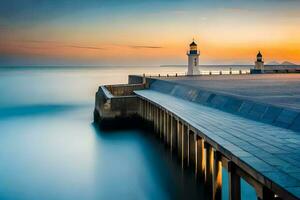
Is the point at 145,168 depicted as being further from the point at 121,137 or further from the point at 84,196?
the point at 121,137

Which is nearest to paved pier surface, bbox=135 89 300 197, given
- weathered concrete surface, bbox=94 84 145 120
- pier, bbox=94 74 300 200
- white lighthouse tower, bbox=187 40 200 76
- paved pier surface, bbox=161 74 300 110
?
pier, bbox=94 74 300 200

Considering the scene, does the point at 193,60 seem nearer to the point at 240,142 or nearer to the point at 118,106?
the point at 118,106

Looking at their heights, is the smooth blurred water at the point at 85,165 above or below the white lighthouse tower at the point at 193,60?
below

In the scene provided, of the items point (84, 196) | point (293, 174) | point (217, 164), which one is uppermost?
point (293, 174)

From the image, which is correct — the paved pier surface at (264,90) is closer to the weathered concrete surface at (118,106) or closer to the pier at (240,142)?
the pier at (240,142)

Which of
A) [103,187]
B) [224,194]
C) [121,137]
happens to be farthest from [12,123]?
[224,194]

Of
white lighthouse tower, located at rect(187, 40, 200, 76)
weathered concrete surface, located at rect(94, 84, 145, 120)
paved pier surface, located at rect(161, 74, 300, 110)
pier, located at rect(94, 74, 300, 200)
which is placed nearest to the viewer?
pier, located at rect(94, 74, 300, 200)

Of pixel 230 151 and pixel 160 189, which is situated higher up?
pixel 230 151

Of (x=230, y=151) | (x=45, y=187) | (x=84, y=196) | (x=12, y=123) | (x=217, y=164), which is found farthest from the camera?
(x=12, y=123)

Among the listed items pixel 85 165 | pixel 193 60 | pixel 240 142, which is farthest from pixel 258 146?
pixel 193 60

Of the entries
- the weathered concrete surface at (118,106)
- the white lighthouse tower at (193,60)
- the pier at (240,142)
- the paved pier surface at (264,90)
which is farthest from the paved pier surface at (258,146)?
the white lighthouse tower at (193,60)

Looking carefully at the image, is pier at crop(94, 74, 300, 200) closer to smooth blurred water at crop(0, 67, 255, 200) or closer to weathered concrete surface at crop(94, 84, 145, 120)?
smooth blurred water at crop(0, 67, 255, 200)

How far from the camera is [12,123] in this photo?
3175cm

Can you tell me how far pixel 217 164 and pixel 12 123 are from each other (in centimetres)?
2676
